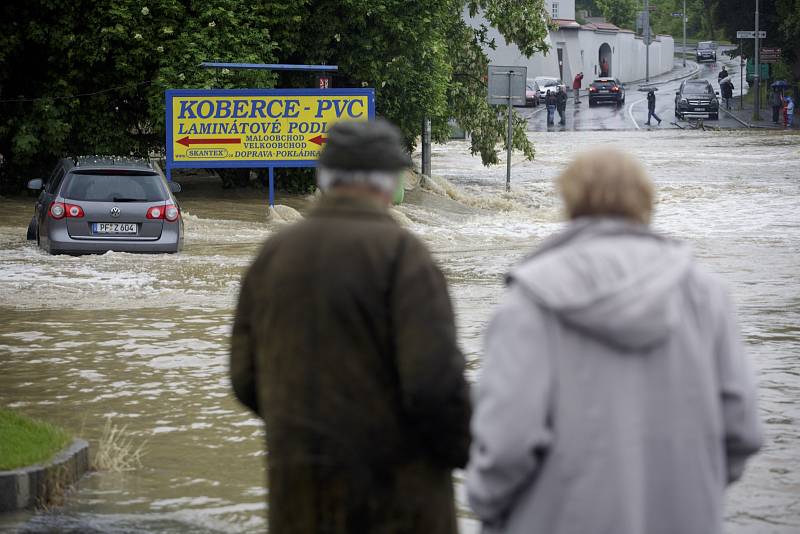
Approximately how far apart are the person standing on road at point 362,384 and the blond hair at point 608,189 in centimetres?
45

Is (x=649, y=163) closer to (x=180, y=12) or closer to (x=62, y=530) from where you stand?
(x=180, y=12)

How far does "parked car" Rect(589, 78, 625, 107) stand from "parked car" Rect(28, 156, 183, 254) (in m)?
56.1

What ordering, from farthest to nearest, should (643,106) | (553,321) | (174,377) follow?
(643,106) < (174,377) < (553,321)

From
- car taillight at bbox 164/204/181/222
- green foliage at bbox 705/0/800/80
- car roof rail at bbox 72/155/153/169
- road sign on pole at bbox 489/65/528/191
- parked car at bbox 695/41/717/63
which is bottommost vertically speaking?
car taillight at bbox 164/204/181/222

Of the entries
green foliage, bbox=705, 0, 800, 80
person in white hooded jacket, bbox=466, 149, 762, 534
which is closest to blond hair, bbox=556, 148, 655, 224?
person in white hooded jacket, bbox=466, 149, 762, 534

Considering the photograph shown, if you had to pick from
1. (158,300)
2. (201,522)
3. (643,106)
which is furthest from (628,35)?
(201,522)

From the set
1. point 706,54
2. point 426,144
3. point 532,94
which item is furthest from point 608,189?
point 706,54

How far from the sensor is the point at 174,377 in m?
10.3

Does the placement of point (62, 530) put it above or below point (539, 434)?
below

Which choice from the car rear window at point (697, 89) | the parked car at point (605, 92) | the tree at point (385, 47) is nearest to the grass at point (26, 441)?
the tree at point (385, 47)

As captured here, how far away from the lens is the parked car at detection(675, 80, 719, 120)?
62.1m

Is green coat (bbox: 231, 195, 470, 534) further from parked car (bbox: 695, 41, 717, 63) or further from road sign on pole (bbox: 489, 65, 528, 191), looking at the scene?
parked car (bbox: 695, 41, 717, 63)

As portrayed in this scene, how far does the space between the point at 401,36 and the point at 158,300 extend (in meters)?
13.6

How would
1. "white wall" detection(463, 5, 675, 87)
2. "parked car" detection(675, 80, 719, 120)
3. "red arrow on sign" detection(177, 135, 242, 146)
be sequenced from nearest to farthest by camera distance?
"red arrow on sign" detection(177, 135, 242, 146) < "parked car" detection(675, 80, 719, 120) < "white wall" detection(463, 5, 675, 87)
